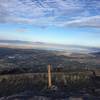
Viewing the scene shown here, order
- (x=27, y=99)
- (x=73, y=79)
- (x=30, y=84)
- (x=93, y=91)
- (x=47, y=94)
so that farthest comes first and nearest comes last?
(x=73, y=79) < (x=30, y=84) < (x=93, y=91) < (x=47, y=94) < (x=27, y=99)

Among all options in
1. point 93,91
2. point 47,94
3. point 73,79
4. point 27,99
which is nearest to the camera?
point 27,99

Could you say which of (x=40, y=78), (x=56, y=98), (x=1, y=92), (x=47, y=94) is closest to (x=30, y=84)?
(x=40, y=78)

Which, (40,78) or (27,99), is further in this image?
(40,78)

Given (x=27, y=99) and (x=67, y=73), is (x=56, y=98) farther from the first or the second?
(x=67, y=73)

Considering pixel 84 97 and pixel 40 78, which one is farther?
pixel 40 78

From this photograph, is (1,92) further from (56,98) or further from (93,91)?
(93,91)

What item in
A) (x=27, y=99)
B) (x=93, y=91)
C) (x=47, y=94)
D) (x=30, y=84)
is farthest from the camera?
(x=30, y=84)

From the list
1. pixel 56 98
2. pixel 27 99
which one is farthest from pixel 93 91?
pixel 27 99

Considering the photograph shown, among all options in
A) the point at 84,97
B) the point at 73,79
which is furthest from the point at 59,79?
the point at 84,97
